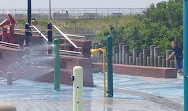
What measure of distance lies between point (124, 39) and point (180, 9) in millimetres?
3066

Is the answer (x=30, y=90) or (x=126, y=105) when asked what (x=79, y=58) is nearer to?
(x=30, y=90)

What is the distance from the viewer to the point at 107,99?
49.5ft

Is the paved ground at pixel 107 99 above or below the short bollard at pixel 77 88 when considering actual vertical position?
below

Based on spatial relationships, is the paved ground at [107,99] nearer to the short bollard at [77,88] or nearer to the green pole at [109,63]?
the green pole at [109,63]

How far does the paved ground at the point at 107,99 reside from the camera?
13.7 m

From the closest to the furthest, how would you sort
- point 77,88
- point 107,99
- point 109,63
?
point 77,88 < point 107,99 < point 109,63

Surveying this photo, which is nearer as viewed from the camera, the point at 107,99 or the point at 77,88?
the point at 77,88

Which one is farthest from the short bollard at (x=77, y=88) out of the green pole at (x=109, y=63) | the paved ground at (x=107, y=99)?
the green pole at (x=109, y=63)

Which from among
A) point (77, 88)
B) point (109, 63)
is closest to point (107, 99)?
point (109, 63)

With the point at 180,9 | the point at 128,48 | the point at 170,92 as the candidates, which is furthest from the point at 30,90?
the point at 180,9

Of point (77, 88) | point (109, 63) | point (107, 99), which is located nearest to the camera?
point (77, 88)

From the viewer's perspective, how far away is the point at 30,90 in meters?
17.3

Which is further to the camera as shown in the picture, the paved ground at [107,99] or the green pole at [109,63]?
the green pole at [109,63]

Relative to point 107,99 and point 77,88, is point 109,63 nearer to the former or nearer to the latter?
point 107,99
